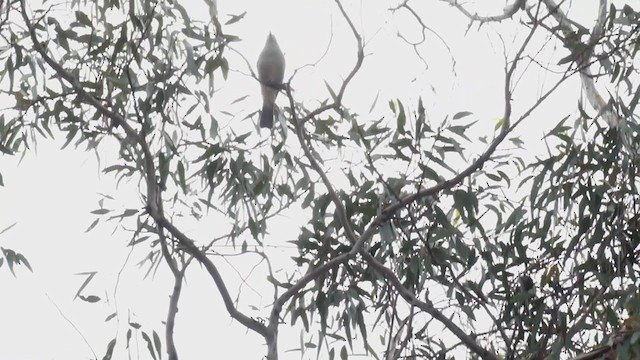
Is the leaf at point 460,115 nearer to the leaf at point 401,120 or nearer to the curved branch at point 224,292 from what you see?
the leaf at point 401,120

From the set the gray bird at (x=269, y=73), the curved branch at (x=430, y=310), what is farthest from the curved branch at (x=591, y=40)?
the gray bird at (x=269, y=73)

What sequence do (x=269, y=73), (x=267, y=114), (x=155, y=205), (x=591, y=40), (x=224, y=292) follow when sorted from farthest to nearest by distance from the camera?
(x=269, y=73), (x=267, y=114), (x=591, y=40), (x=155, y=205), (x=224, y=292)

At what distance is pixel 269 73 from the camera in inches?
124

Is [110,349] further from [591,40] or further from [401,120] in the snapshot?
[591,40]

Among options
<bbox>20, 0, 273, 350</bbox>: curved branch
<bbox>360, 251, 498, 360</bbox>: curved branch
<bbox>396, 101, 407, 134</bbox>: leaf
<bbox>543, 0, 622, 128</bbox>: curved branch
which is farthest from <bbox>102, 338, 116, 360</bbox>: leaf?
<bbox>543, 0, 622, 128</bbox>: curved branch

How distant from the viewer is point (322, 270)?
7.59 ft

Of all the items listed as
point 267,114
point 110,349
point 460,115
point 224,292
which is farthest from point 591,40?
point 110,349

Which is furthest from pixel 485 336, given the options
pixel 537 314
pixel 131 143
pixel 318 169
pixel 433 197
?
pixel 131 143

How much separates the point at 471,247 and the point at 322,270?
1.70 feet

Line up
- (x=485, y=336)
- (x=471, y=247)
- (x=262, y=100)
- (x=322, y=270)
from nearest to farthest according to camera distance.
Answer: (x=322, y=270), (x=485, y=336), (x=471, y=247), (x=262, y=100)

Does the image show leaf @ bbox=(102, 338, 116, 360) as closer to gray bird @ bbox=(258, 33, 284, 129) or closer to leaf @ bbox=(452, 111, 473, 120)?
gray bird @ bbox=(258, 33, 284, 129)

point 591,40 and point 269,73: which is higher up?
point 269,73

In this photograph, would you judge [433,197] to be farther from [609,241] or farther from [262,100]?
[262,100]

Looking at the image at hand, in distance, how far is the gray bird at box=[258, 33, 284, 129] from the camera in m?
2.90
